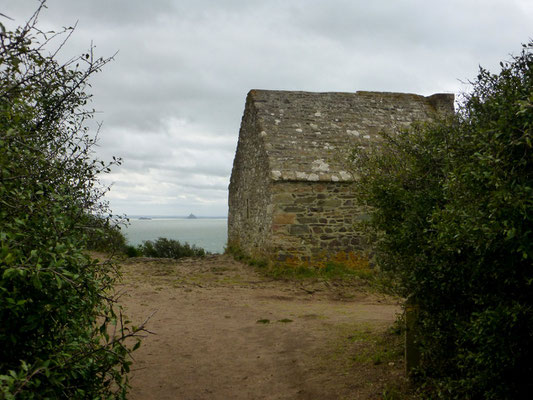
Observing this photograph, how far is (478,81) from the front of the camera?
5211 millimetres

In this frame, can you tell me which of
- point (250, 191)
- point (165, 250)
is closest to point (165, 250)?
point (165, 250)

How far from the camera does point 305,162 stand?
1574cm

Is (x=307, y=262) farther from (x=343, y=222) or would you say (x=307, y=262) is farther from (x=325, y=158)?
(x=325, y=158)

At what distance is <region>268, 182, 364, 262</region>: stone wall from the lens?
598 inches

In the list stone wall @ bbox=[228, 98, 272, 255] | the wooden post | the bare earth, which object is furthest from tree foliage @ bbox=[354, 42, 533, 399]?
stone wall @ bbox=[228, 98, 272, 255]

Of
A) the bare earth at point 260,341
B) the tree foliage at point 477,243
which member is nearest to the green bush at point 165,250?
the bare earth at point 260,341

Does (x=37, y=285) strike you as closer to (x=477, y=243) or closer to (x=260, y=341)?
(x=477, y=243)

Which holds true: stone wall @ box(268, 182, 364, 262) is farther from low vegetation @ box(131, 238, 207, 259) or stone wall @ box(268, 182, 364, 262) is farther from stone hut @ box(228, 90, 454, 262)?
low vegetation @ box(131, 238, 207, 259)

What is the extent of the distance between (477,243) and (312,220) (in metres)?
11.5

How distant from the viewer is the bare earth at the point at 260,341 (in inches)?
268

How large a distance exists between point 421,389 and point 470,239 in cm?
284

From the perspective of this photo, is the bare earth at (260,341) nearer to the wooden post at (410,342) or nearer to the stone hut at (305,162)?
the wooden post at (410,342)

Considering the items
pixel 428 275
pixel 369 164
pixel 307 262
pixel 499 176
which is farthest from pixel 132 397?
pixel 307 262

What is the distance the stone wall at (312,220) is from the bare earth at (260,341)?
4.23 feet
